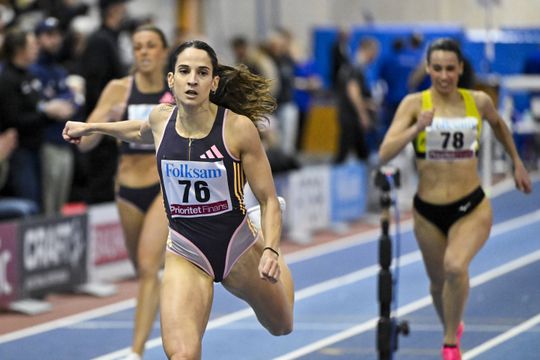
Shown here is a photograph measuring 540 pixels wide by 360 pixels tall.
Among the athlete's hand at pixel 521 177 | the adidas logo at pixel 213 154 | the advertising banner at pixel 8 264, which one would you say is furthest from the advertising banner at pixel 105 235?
the adidas logo at pixel 213 154

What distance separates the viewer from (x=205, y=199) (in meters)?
6.17

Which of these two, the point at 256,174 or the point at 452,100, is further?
the point at 452,100

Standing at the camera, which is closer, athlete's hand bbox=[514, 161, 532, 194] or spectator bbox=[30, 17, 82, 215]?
athlete's hand bbox=[514, 161, 532, 194]

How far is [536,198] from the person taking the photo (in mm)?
16938

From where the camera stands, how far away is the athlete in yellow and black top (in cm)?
789

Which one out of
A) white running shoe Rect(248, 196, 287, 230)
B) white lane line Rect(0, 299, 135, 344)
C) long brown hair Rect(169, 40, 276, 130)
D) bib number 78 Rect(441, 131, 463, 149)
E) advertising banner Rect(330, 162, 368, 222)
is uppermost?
long brown hair Rect(169, 40, 276, 130)

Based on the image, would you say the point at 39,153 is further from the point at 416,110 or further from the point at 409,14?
the point at 409,14

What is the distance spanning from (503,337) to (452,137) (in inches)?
75.8

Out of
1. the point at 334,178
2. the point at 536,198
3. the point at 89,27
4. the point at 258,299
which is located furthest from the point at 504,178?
the point at 258,299

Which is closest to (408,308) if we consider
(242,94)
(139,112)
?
(139,112)

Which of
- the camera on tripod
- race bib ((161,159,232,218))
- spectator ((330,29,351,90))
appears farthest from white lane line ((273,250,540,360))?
spectator ((330,29,351,90))

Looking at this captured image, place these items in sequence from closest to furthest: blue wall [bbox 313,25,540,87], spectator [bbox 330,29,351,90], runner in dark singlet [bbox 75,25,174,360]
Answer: runner in dark singlet [bbox 75,25,174,360]
blue wall [bbox 313,25,540,87]
spectator [bbox 330,29,351,90]

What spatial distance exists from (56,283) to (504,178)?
23.4 ft

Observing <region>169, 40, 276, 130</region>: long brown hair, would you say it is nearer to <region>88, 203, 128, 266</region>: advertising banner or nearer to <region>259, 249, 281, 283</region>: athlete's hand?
<region>259, 249, 281, 283</region>: athlete's hand
